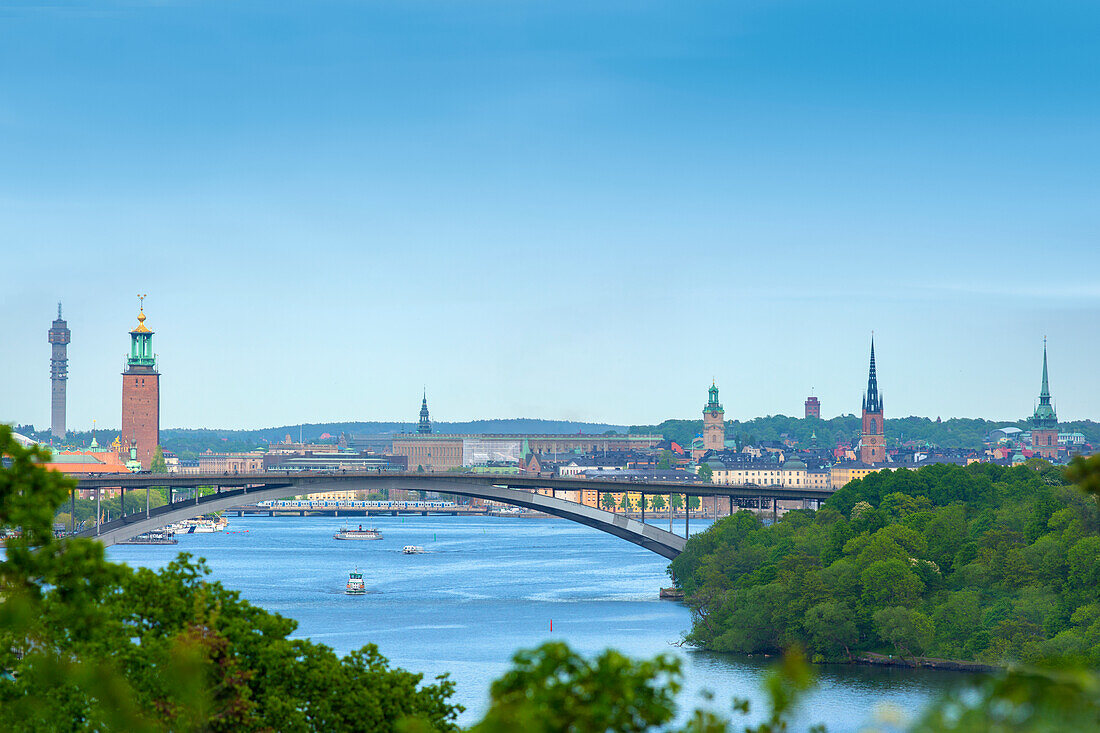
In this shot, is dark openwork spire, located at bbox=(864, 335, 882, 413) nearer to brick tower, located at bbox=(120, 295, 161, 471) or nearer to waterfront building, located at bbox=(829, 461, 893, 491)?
waterfront building, located at bbox=(829, 461, 893, 491)

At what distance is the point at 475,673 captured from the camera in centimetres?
4172

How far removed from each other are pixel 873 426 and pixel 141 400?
8374 centimetres

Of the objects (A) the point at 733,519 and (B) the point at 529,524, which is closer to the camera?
(A) the point at 733,519

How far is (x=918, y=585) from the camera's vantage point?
4669cm

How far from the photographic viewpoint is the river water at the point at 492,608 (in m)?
39.8

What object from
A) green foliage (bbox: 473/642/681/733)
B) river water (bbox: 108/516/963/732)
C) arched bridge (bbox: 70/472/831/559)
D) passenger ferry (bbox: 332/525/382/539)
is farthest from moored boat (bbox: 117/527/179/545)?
green foliage (bbox: 473/642/681/733)

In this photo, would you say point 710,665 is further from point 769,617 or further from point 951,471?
point 951,471

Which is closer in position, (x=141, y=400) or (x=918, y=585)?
(x=918, y=585)

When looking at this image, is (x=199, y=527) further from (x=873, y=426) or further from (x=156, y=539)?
(x=873, y=426)

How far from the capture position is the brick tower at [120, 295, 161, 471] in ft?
518

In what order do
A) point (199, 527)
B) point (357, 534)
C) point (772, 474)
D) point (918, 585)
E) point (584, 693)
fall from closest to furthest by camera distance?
point (584, 693) < point (918, 585) < point (357, 534) < point (199, 527) < point (772, 474)

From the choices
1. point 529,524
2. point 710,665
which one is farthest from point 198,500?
point 529,524

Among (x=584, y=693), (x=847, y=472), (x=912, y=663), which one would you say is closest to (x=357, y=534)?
(x=847, y=472)

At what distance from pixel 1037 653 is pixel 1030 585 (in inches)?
236
